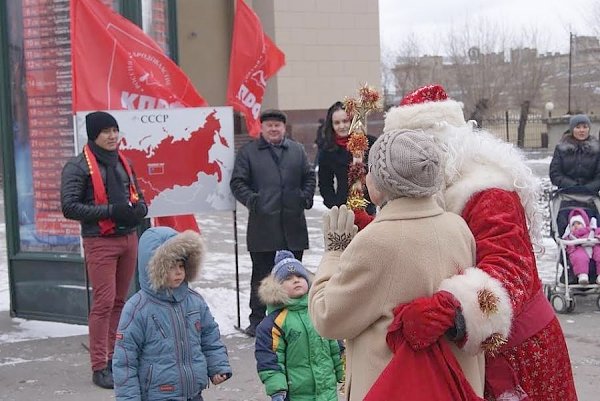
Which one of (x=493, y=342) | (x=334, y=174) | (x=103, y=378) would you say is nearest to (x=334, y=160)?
(x=334, y=174)

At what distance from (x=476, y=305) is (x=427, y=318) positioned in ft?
0.62

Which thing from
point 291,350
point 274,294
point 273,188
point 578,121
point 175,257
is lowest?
point 291,350

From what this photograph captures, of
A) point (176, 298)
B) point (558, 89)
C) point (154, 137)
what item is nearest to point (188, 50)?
point (154, 137)

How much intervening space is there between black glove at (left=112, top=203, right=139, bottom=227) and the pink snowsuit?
4.25 m

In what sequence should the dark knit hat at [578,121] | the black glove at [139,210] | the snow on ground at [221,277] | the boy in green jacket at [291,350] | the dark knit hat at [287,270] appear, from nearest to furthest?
the boy in green jacket at [291,350] → the dark knit hat at [287,270] → the black glove at [139,210] → the snow on ground at [221,277] → the dark knit hat at [578,121]

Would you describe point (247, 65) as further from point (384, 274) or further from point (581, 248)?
point (384, 274)

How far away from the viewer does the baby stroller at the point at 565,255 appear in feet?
25.8

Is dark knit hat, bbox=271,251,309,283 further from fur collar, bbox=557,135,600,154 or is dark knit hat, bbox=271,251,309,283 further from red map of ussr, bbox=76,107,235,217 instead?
fur collar, bbox=557,135,600,154

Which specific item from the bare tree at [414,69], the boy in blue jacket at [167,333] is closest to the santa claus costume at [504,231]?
the boy in blue jacket at [167,333]

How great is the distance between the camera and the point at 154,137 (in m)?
6.63

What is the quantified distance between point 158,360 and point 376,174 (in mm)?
1847

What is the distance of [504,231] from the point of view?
2.85 m

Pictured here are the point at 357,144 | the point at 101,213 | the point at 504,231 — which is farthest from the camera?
the point at 101,213

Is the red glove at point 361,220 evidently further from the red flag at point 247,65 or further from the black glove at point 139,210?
the red flag at point 247,65
